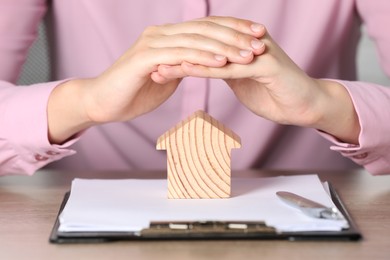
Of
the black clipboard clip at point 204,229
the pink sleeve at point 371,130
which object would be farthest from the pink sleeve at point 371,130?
the black clipboard clip at point 204,229

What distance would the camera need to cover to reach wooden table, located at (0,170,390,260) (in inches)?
30.6

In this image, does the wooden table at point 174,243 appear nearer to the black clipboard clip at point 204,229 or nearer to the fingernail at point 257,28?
the black clipboard clip at point 204,229

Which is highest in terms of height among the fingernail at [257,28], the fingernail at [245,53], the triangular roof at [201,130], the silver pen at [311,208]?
the fingernail at [257,28]

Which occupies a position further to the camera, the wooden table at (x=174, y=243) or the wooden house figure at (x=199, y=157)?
the wooden house figure at (x=199, y=157)

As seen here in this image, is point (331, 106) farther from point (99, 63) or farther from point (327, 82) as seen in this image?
point (99, 63)

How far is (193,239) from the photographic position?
2.64 feet

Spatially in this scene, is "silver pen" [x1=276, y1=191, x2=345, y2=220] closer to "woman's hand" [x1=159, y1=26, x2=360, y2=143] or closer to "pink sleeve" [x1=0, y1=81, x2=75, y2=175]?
"woman's hand" [x1=159, y1=26, x2=360, y2=143]

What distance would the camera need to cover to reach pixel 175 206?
0.89 m

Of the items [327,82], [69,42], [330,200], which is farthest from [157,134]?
[330,200]

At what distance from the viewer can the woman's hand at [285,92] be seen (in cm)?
91

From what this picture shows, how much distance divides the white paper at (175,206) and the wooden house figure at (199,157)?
13 mm

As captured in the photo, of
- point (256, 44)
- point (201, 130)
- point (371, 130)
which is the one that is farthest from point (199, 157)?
point (371, 130)

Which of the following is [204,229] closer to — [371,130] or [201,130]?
[201,130]

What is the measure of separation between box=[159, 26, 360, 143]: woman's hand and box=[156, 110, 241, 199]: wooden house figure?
6 cm
